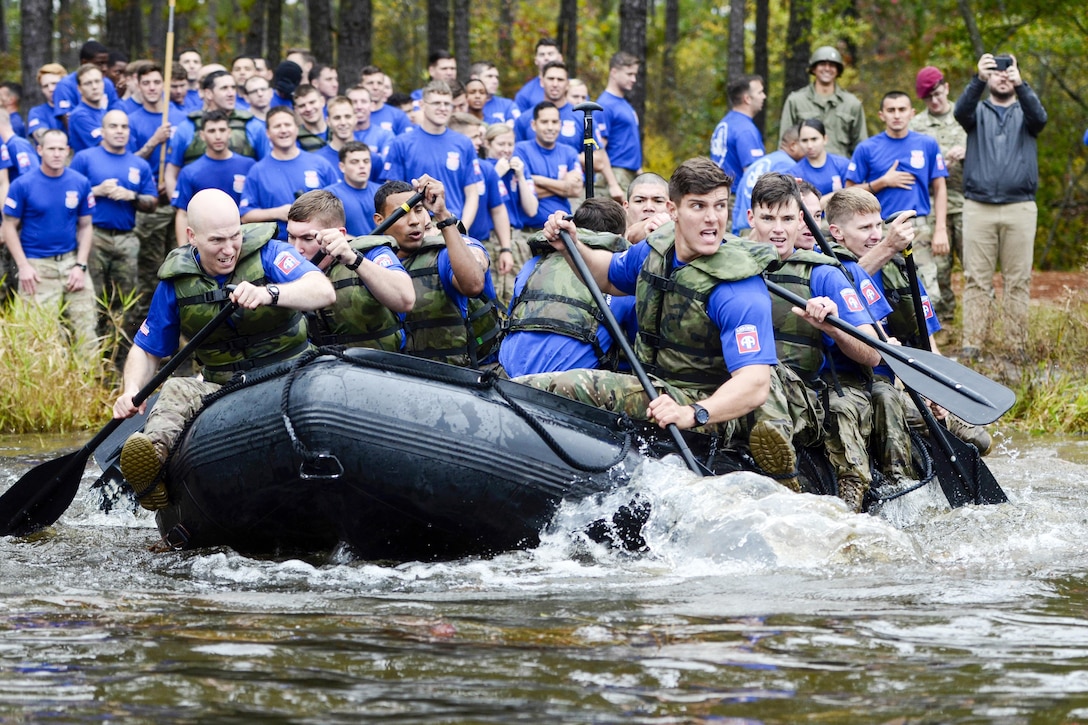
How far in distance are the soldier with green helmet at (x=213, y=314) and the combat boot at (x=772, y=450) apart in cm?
190

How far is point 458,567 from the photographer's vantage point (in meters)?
5.54

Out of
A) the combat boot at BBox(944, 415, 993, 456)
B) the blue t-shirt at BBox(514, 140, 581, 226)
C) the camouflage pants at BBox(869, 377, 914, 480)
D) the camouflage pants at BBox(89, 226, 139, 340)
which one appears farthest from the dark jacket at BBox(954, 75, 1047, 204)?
the camouflage pants at BBox(89, 226, 139, 340)

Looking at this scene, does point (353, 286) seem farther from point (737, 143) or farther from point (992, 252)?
point (992, 252)

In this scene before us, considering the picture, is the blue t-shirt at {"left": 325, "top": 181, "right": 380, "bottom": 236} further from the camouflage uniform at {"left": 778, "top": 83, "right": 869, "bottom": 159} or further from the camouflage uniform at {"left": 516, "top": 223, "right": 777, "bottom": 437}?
the camouflage uniform at {"left": 778, "top": 83, "right": 869, "bottom": 159}

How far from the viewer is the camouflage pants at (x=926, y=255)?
37.1 ft

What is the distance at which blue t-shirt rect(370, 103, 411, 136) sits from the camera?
1217 cm

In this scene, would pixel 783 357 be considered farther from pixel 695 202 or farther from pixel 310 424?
pixel 310 424

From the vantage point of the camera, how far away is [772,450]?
18.7 feet

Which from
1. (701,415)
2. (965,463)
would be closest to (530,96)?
(965,463)

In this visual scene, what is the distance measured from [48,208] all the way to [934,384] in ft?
23.1

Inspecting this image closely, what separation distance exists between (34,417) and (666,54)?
15.8 m

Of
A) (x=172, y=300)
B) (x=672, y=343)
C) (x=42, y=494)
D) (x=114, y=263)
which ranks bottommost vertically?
(x=42, y=494)

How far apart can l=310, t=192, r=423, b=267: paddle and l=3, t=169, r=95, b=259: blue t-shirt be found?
424 cm

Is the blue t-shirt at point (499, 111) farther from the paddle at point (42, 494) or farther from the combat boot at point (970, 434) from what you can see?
the paddle at point (42, 494)
